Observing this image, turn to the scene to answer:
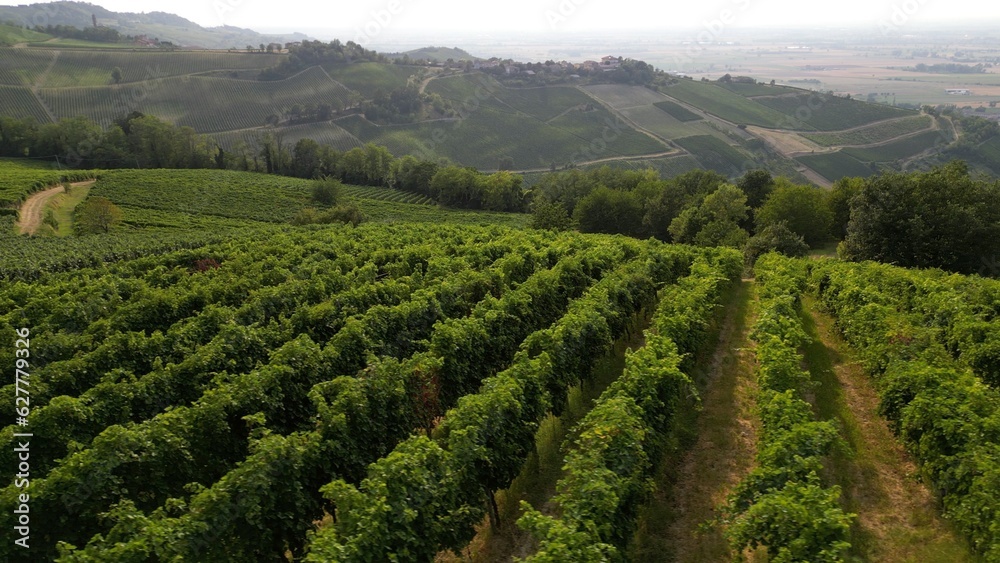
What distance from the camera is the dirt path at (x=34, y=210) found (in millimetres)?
53188

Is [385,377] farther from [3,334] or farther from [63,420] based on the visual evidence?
[3,334]

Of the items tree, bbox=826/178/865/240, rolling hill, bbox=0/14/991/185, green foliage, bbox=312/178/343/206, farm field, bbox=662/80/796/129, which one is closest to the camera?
tree, bbox=826/178/865/240

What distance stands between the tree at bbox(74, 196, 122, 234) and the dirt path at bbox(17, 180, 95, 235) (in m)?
3.71

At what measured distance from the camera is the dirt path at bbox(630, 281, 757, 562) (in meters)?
13.4

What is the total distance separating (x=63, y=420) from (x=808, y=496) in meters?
17.5

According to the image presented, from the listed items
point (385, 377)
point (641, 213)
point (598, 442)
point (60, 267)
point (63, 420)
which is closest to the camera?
point (598, 442)

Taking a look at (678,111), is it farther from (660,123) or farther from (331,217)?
(331,217)

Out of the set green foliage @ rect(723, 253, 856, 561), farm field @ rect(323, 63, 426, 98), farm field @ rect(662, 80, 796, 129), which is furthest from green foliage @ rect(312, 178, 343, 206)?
farm field @ rect(662, 80, 796, 129)

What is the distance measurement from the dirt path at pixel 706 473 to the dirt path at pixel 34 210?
196 ft

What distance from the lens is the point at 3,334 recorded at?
793 inches

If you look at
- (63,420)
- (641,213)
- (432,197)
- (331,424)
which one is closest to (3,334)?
(63,420)

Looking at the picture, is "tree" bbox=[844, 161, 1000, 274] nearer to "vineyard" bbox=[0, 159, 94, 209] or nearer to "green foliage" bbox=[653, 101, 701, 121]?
"vineyard" bbox=[0, 159, 94, 209]

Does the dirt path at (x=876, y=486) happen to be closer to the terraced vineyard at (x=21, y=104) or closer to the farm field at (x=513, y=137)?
the farm field at (x=513, y=137)

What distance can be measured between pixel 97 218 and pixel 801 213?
69252mm
